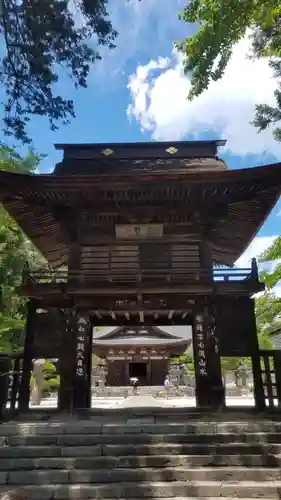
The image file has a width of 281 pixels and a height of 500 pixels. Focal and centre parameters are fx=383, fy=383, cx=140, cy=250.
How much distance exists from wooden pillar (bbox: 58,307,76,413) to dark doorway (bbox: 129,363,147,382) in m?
21.3

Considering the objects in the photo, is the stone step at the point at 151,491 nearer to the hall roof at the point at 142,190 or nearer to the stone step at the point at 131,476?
the stone step at the point at 131,476

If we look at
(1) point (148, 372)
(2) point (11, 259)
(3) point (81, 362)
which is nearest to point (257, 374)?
(3) point (81, 362)

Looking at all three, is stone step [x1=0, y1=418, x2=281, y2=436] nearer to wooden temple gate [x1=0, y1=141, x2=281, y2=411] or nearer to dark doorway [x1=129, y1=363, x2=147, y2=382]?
wooden temple gate [x1=0, y1=141, x2=281, y2=411]

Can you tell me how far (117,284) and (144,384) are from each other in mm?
21119

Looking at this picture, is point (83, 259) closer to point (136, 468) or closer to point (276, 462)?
point (136, 468)

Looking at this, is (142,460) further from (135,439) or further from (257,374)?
(257,374)

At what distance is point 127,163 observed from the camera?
12.1m

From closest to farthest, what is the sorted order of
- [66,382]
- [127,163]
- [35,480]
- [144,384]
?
[35,480]
[66,382]
[127,163]
[144,384]

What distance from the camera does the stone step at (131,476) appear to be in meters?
6.05

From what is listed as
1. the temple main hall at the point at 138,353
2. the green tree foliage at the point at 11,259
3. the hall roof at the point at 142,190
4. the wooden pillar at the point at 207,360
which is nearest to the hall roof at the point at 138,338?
the temple main hall at the point at 138,353

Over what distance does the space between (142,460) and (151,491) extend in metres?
0.72

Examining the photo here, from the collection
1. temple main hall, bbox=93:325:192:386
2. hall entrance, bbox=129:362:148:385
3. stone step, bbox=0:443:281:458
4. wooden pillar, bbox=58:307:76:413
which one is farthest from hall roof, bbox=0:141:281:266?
hall entrance, bbox=129:362:148:385

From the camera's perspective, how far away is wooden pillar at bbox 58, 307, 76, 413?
30.4 feet

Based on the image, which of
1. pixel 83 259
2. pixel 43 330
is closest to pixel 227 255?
pixel 83 259
